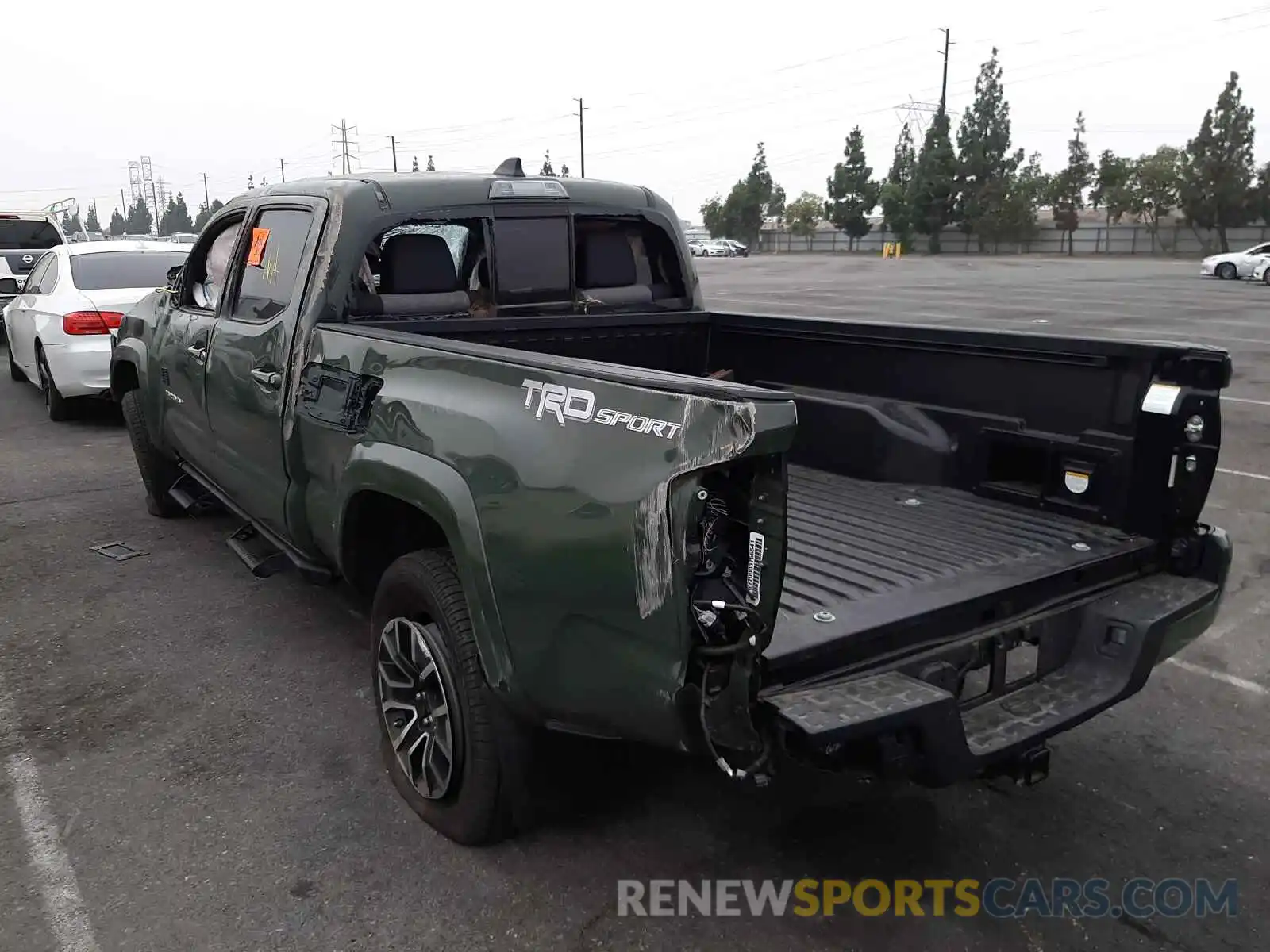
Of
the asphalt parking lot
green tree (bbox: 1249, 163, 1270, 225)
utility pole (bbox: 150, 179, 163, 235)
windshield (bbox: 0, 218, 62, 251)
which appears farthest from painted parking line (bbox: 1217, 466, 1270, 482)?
utility pole (bbox: 150, 179, 163, 235)

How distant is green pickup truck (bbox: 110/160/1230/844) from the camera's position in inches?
91.5

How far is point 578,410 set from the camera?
2.45 metres

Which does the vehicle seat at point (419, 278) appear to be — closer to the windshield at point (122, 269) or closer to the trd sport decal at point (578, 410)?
the trd sport decal at point (578, 410)

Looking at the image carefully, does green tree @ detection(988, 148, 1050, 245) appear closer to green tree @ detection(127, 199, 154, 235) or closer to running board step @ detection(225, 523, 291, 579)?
running board step @ detection(225, 523, 291, 579)

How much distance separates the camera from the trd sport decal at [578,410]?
230 centimetres

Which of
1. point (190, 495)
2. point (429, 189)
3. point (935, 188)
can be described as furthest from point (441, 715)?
point (935, 188)

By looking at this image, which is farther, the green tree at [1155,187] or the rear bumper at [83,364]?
the green tree at [1155,187]

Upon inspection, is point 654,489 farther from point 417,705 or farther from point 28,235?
point 28,235

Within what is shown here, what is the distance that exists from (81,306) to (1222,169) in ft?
220

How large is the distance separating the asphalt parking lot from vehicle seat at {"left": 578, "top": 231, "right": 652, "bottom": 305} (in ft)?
6.21

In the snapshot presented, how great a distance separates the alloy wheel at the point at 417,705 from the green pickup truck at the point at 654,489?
0.04 ft

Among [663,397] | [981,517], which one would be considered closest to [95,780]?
[663,397]

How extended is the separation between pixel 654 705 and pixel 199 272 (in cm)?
394

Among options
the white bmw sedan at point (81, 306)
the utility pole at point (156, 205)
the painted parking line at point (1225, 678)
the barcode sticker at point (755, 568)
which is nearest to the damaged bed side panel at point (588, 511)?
the barcode sticker at point (755, 568)
